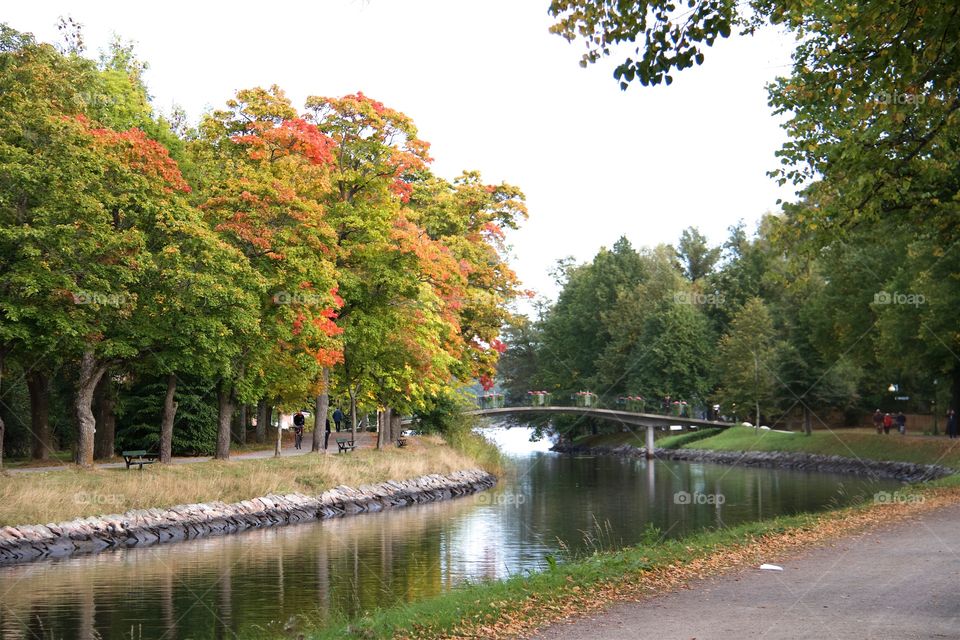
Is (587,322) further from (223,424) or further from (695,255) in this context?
(223,424)

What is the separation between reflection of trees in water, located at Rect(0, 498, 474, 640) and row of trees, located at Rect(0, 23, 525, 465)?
6405mm

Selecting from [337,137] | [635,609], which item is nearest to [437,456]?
[337,137]

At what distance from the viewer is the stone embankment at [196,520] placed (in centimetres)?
2391

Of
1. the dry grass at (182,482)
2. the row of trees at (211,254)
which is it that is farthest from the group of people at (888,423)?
the dry grass at (182,482)

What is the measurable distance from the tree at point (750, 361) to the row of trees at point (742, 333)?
0.15 metres

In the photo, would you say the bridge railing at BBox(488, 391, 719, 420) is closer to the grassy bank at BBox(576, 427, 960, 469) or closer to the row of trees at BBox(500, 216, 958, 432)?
the row of trees at BBox(500, 216, 958, 432)

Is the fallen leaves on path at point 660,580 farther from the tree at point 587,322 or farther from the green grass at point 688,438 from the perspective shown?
the tree at point 587,322

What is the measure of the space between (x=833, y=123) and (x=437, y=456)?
95.2 ft

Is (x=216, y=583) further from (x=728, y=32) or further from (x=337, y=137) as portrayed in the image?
(x=337, y=137)

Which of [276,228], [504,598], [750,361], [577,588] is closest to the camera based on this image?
[504,598]

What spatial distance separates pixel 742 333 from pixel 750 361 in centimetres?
364

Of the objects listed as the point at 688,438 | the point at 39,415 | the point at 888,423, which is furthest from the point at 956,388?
the point at 39,415

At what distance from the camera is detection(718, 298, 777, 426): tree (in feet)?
222

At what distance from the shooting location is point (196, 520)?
28.7m
